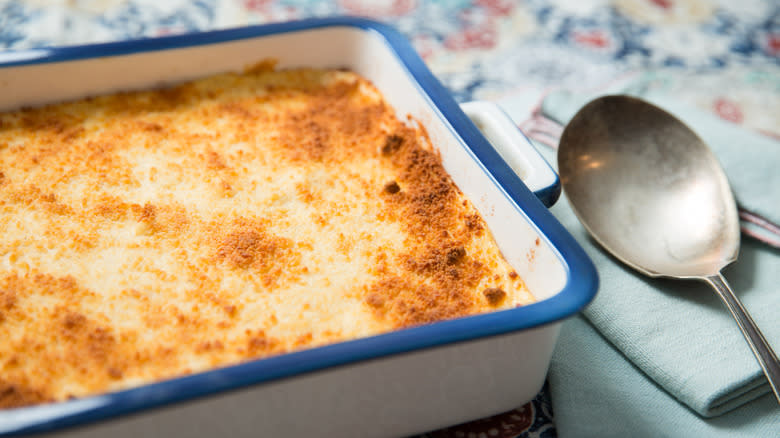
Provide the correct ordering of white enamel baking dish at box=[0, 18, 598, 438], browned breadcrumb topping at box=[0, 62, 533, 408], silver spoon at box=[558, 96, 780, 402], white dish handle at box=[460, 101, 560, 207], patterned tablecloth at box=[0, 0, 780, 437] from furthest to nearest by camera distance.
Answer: patterned tablecloth at box=[0, 0, 780, 437] → silver spoon at box=[558, 96, 780, 402] → white dish handle at box=[460, 101, 560, 207] → browned breadcrumb topping at box=[0, 62, 533, 408] → white enamel baking dish at box=[0, 18, 598, 438]

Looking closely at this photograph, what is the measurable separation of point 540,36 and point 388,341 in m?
1.15

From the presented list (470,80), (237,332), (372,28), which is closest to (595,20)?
(470,80)

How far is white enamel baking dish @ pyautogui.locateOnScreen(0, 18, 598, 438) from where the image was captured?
22.3 inches

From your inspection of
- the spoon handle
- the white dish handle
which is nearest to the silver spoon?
the spoon handle

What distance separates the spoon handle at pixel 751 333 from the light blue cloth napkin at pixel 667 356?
0.06 feet

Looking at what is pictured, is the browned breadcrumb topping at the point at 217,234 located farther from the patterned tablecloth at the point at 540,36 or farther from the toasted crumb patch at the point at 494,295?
the patterned tablecloth at the point at 540,36

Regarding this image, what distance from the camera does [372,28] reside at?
1108 millimetres

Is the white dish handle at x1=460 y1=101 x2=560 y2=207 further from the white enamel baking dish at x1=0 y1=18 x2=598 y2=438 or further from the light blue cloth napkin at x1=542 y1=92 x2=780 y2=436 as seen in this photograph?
the light blue cloth napkin at x1=542 y1=92 x2=780 y2=436

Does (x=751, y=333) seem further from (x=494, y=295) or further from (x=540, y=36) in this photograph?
(x=540, y=36)

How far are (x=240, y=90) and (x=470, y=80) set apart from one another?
0.51 m

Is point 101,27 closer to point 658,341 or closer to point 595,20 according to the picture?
point 595,20

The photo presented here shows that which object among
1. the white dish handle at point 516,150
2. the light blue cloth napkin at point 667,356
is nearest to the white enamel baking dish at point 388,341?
the white dish handle at point 516,150

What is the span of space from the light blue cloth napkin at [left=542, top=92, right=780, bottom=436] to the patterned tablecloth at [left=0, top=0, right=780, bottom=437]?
415 millimetres

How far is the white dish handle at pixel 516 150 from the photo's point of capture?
2.77 feet
